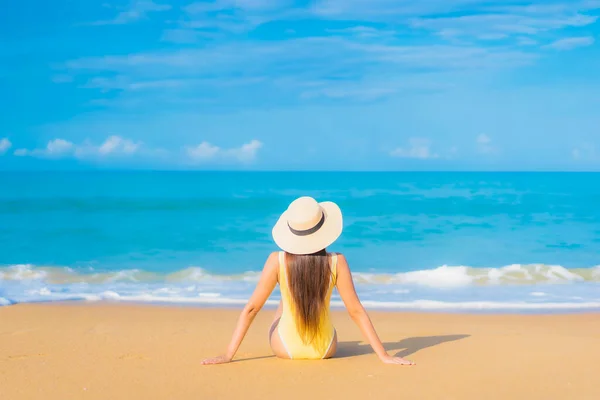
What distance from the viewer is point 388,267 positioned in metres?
12.8

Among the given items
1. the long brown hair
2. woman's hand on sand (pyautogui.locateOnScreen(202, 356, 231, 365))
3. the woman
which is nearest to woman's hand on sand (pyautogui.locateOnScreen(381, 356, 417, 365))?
the woman

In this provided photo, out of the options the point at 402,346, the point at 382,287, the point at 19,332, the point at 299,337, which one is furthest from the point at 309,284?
the point at 382,287

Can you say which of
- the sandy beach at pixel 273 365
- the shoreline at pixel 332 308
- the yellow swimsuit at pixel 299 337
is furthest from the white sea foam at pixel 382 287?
the yellow swimsuit at pixel 299 337

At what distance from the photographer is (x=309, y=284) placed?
404cm

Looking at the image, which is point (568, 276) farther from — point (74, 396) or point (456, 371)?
point (74, 396)

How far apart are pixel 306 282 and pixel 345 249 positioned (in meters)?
11.7

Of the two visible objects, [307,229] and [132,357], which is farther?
[132,357]

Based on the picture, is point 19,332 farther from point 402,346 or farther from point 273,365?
point 402,346

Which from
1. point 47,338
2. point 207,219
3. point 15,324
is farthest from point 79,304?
point 207,219

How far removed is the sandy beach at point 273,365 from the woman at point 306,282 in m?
0.17

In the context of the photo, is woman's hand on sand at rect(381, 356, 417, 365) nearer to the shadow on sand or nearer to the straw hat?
the shadow on sand

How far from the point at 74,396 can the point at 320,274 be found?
1641 mm

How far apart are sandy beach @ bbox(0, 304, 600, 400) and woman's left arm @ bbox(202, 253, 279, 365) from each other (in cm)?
8

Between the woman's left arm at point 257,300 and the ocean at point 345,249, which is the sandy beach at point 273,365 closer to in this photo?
the woman's left arm at point 257,300
